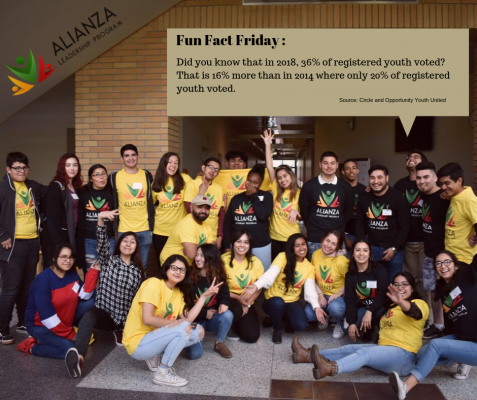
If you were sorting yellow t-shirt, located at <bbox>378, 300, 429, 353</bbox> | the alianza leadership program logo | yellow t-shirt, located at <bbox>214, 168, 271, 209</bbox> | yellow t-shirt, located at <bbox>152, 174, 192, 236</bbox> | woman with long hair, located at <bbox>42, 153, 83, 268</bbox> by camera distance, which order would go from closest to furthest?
yellow t-shirt, located at <bbox>378, 300, 429, 353</bbox>
woman with long hair, located at <bbox>42, 153, 83, 268</bbox>
yellow t-shirt, located at <bbox>152, 174, 192, 236</bbox>
the alianza leadership program logo
yellow t-shirt, located at <bbox>214, 168, 271, 209</bbox>

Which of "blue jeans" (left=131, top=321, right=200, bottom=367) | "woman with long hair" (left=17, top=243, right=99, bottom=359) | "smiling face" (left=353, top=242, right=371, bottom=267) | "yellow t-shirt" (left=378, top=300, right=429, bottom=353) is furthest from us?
"smiling face" (left=353, top=242, right=371, bottom=267)

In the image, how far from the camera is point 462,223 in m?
3.80

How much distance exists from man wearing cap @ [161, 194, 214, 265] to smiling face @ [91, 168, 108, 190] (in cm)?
83

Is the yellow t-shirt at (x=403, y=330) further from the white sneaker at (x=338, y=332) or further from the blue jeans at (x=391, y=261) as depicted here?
the blue jeans at (x=391, y=261)

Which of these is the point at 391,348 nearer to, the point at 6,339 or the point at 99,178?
the point at 99,178

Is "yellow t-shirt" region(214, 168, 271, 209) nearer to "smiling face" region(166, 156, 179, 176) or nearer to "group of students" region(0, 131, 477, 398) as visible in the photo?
"group of students" region(0, 131, 477, 398)

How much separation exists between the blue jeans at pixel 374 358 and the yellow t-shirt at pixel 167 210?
197 cm

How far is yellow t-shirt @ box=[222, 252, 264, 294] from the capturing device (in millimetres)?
4156

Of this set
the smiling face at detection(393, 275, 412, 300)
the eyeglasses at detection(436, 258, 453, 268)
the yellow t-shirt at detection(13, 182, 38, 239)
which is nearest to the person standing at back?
the yellow t-shirt at detection(13, 182, 38, 239)

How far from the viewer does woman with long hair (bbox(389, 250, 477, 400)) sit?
3.03 m

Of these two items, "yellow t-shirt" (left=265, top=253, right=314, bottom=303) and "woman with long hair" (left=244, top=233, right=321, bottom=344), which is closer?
"woman with long hair" (left=244, top=233, right=321, bottom=344)

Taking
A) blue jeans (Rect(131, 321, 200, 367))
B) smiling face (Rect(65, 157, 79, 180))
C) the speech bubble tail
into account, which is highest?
the speech bubble tail

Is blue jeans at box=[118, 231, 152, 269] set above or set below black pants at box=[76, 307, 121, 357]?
above

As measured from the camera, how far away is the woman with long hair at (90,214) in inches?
168
